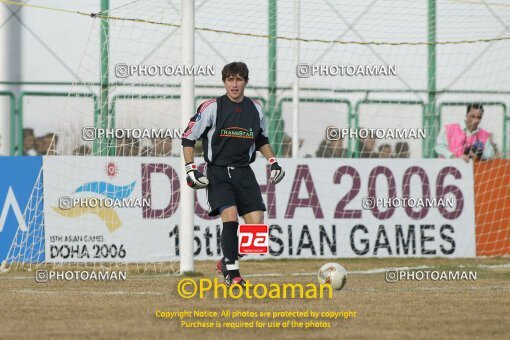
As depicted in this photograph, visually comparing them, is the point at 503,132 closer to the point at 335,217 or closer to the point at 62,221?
the point at 335,217

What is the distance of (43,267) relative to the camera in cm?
1409

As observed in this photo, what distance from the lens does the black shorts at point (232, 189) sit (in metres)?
10.3

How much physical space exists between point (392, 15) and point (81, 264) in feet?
21.7

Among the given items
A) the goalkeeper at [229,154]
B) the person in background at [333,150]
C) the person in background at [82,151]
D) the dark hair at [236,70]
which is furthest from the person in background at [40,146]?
the dark hair at [236,70]

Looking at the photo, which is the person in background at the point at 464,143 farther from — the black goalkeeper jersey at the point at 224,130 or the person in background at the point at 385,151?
the black goalkeeper jersey at the point at 224,130

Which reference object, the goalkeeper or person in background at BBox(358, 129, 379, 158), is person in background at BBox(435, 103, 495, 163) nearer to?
person in background at BBox(358, 129, 379, 158)

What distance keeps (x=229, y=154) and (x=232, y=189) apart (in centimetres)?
33

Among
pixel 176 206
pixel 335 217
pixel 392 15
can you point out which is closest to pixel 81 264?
pixel 176 206

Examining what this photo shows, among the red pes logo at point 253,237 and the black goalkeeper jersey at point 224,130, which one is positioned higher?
the black goalkeeper jersey at point 224,130

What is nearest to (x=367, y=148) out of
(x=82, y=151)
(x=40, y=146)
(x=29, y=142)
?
(x=82, y=151)

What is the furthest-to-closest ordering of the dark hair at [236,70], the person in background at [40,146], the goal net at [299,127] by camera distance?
1. the person in background at [40,146]
2. the goal net at [299,127]
3. the dark hair at [236,70]

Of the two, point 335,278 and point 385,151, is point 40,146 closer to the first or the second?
point 385,151

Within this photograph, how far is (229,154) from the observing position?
10359 millimetres

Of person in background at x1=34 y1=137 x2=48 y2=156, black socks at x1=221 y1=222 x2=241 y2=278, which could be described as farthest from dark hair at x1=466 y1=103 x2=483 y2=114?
black socks at x1=221 y1=222 x2=241 y2=278
